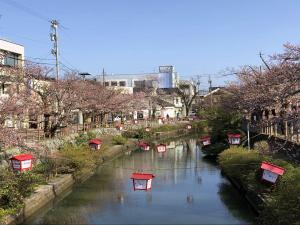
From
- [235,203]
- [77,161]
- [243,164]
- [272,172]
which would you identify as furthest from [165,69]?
[272,172]

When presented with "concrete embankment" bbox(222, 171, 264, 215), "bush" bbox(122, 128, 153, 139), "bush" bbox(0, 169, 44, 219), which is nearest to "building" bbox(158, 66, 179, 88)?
"bush" bbox(122, 128, 153, 139)

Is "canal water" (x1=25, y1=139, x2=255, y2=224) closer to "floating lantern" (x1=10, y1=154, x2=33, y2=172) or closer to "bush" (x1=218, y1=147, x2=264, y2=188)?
"bush" (x1=218, y1=147, x2=264, y2=188)

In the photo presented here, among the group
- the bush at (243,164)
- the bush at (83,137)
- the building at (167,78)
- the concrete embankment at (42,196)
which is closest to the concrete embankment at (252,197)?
the bush at (243,164)

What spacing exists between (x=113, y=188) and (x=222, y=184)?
5984mm

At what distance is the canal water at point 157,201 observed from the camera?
17.7 metres

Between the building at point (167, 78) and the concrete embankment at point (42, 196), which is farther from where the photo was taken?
the building at point (167, 78)

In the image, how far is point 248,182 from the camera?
18578 mm

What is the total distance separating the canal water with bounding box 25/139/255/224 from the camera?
17688 mm

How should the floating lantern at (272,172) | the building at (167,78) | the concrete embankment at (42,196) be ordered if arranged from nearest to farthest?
the floating lantern at (272,172) < the concrete embankment at (42,196) < the building at (167,78)

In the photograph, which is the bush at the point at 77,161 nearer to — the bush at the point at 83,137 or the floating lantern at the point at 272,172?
the bush at the point at 83,137

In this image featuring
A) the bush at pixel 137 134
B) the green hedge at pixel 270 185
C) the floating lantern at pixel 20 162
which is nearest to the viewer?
the green hedge at pixel 270 185

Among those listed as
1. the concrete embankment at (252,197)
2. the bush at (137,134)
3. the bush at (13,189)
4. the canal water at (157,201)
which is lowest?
the canal water at (157,201)

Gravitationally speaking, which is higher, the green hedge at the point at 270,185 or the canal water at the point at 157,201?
the green hedge at the point at 270,185

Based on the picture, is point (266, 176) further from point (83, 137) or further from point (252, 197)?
point (83, 137)
